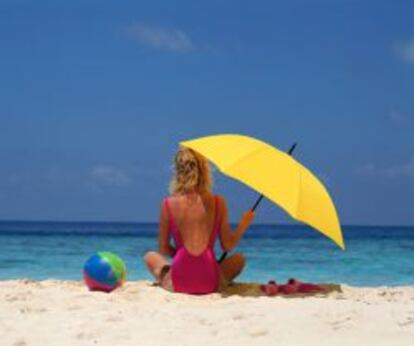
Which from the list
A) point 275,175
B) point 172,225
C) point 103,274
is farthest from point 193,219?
point 103,274

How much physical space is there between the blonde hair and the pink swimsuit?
15 cm

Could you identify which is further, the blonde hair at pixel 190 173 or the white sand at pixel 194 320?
the blonde hair at pixel 190 173

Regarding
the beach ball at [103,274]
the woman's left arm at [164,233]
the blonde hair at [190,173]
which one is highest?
the blonde hair at [190,173]

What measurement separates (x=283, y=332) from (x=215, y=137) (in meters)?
2.35

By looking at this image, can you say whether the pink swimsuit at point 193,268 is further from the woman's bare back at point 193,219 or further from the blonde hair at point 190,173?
the blonde hair at point 190,173

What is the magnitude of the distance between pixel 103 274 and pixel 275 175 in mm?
1689

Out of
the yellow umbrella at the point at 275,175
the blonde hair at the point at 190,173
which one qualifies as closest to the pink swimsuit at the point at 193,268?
the blonde hair at the point at 190,173

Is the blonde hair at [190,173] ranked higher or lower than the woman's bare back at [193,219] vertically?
higher

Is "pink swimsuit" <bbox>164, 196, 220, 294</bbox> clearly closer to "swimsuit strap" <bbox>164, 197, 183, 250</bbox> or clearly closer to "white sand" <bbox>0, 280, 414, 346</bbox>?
"swimsuit strap" <bbox>164, 197, 183, 250</bbox>

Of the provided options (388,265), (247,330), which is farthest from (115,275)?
(388,265)

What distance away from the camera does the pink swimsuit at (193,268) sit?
709cm

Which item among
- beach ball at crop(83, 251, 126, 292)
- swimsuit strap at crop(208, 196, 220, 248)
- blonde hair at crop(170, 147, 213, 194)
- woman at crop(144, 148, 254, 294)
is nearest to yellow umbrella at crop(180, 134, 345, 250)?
blonde hair at crop(170, 147, 213, 194)

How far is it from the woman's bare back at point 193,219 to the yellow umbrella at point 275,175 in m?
0.49

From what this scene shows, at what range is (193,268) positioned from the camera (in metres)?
7.09
